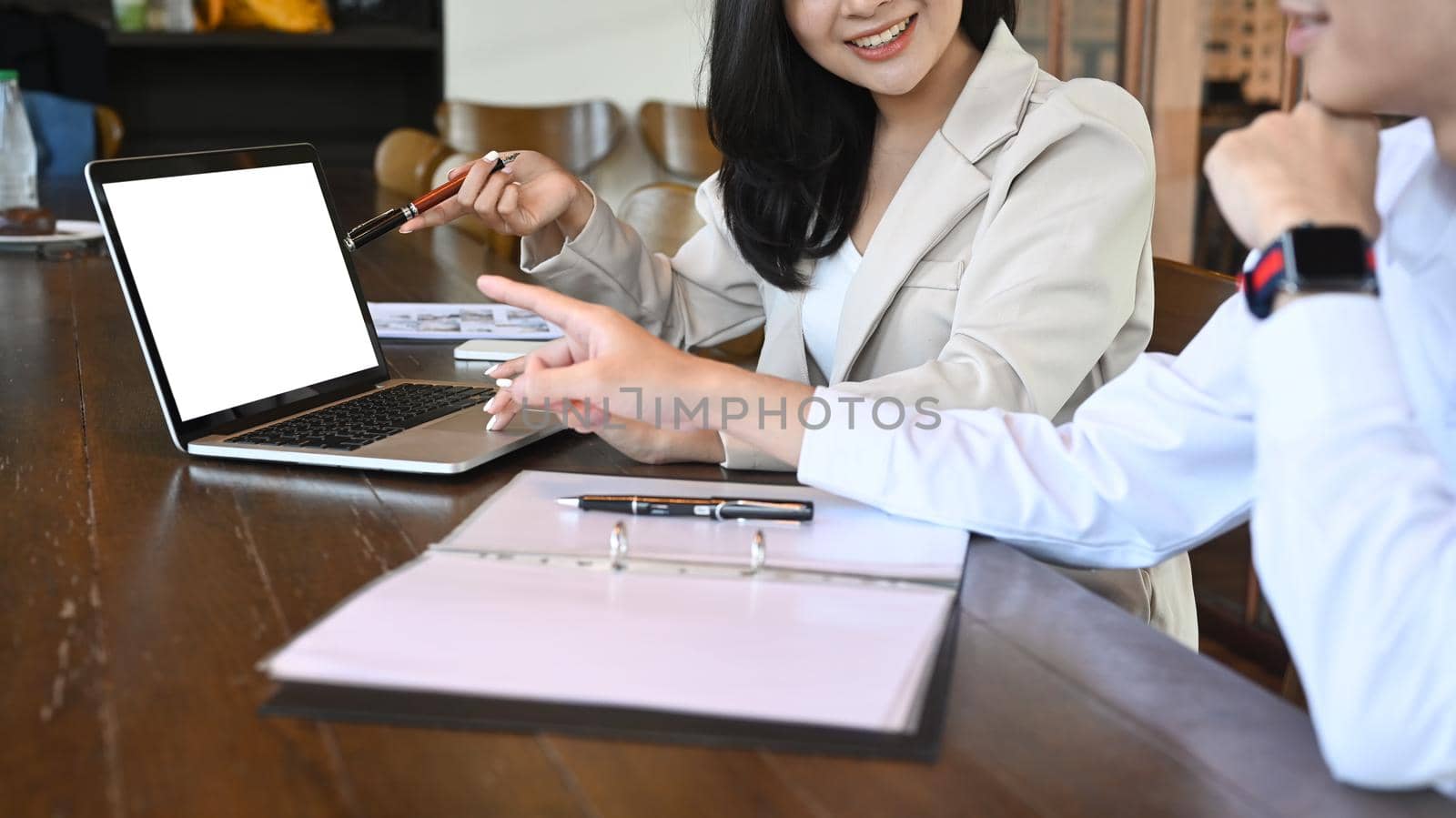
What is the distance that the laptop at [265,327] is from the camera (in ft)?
3.48

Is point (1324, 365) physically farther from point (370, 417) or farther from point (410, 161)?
point (410, 161)

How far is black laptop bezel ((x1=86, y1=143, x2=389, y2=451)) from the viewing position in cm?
106

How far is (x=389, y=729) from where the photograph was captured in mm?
611

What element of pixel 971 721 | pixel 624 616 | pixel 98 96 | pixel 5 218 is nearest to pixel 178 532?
pixel 624 616

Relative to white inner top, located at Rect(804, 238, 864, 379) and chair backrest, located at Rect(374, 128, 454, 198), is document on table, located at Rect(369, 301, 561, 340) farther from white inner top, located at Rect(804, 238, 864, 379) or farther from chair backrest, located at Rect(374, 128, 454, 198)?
chair backrest, located at Rect(374, 128, 454, 198)

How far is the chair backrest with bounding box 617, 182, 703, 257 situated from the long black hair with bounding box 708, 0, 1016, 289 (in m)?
0.72

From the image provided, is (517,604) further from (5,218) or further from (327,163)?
(327,163)

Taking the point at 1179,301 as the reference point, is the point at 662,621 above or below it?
below

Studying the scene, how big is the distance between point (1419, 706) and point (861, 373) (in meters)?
0.75

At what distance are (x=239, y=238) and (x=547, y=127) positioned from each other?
351 centimetres

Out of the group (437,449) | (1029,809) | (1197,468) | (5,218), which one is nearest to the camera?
(1029,809)

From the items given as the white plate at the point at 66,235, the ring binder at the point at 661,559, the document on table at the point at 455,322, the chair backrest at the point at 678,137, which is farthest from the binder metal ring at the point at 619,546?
the chair backrest at the point at 678,137

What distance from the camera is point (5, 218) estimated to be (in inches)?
92.4

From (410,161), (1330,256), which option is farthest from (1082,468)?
(410,161)
